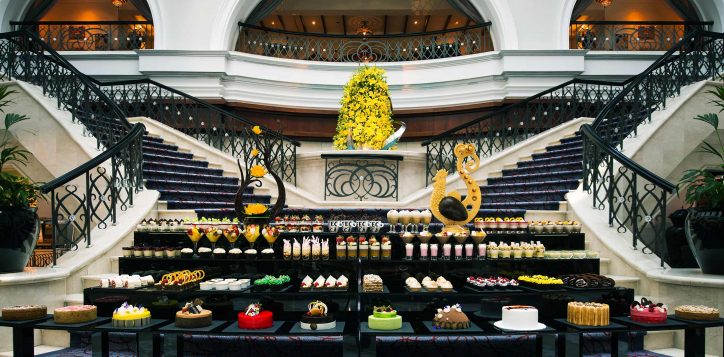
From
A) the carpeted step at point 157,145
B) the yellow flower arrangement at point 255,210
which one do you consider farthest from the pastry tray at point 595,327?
the carpeted step at point 157,145

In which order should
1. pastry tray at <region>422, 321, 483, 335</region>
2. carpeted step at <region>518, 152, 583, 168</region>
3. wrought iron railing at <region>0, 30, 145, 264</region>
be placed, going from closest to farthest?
1. pastry tray at <region>422, 321, 483, 335</region>
2. wrought iron railing at <region>0, 30, 145, 264</region>
3. carpeted step at <region>518, 152, 583, 168</region>

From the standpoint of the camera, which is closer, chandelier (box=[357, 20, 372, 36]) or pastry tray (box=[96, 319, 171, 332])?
pastry tray (box=[96, 319, 171, 332])

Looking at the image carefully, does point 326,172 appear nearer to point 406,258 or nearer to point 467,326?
point 406,258

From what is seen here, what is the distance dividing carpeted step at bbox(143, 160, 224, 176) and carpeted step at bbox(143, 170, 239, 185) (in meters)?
0.16

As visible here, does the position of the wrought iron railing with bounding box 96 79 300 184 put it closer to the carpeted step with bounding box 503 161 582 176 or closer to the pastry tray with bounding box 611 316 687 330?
the carpeted step with bounding box 503 161 582 176

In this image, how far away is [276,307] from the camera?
427cm

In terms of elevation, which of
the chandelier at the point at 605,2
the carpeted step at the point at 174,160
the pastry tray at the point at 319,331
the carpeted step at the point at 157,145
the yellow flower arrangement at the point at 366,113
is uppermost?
the chandelier at the point at 605,2

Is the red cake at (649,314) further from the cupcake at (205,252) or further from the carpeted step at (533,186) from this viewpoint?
the carpeted step at (533,186)

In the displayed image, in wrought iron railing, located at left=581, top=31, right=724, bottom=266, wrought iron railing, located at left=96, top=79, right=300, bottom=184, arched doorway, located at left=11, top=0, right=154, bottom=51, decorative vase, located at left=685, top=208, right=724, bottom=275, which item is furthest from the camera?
arched doorway, located at left=11, top=0, right=154, bottom=51

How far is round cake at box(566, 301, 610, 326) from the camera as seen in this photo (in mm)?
3514

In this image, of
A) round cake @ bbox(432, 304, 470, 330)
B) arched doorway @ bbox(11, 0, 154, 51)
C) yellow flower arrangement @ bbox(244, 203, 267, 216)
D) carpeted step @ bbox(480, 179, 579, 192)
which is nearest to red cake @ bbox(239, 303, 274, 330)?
round cake @ bbox(432, 304, 470, 330)

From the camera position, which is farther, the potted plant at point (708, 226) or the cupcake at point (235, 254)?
the cupcake at point (235, 254)

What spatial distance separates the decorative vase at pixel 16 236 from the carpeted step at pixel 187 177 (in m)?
3.08

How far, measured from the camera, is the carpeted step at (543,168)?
8727 mm
